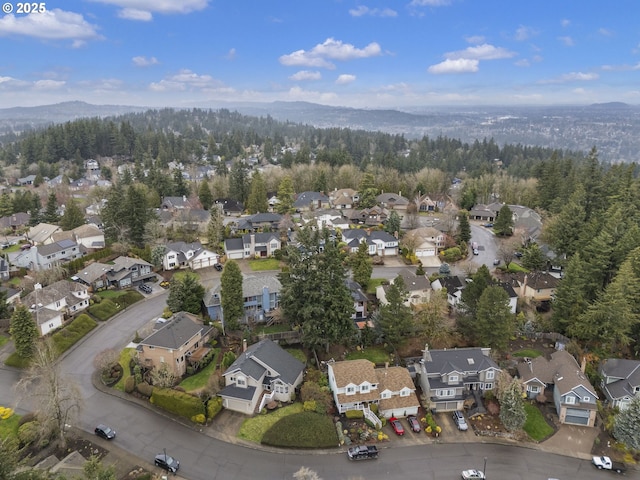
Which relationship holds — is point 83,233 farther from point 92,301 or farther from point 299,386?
point 299,386

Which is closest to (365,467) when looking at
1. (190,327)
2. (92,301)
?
(190,327)

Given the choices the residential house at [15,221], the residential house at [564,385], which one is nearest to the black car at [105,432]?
the residential house at [564,385]

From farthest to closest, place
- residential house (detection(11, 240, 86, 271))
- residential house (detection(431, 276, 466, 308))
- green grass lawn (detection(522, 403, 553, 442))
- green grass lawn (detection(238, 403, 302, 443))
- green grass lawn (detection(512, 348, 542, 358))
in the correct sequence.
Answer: residential house (detection(11, 240, 86, 271)), residential house (detection(431, 276, 466, 308)), green grass lawn (detection(512, 348, 542, 358)), green grass lawn (detection(522, 403, 553, 442)), green grass lawn (detection(238, 403, 302, 443))

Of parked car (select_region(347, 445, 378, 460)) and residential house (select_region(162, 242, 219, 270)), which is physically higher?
residential house (select_region(162, 242, 219, 270))

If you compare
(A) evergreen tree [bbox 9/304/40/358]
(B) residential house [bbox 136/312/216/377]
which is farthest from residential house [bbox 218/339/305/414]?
(A) evergreen tree [bbox 9/304/40/358]

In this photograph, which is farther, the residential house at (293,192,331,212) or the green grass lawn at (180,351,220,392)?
the residential house at (293,192,331,212)

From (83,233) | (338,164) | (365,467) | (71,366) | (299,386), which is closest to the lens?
(365,467)

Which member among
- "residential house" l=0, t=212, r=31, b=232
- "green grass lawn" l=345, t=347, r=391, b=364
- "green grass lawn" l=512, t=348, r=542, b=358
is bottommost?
"green grass lawn" l=512, t=348, r=542, b=358

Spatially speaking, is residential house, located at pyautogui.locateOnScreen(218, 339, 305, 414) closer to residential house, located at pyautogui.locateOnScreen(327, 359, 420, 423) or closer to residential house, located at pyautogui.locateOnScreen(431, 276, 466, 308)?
residential house, located at pyautogui.locateOnScreen(327, 359, 420, 423)
